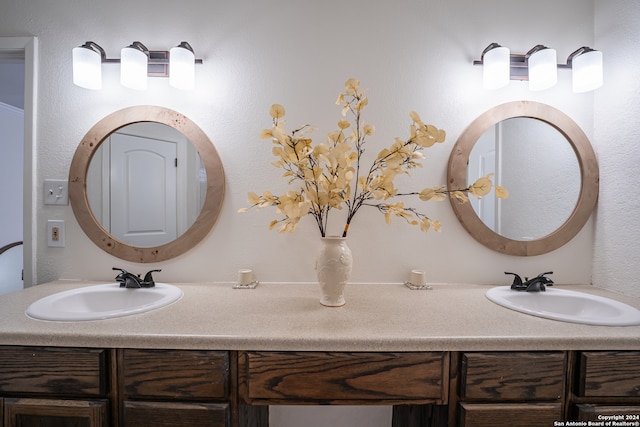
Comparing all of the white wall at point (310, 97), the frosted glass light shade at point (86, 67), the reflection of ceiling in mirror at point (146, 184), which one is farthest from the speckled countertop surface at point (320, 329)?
the frosted glass light shade at point (86, 67)

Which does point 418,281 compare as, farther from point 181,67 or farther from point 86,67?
point 86,67

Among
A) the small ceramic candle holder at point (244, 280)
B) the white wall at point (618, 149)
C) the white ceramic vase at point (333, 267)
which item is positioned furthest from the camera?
the small ceramic candle holder at point (244, 280)

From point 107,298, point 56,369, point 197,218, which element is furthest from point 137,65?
point 56,369

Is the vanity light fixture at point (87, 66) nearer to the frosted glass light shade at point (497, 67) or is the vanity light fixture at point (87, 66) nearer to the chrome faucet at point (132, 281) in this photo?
the chrome faucet at point (132, 281)

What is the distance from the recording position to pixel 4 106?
2.61 metres

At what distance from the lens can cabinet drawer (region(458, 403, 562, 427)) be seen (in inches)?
28.6

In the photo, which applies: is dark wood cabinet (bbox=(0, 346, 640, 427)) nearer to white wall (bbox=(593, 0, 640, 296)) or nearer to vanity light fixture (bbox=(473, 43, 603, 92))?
white wall (bbox=(593, 0, 640, 296))

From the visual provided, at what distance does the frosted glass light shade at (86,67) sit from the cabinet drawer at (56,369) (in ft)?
3.42

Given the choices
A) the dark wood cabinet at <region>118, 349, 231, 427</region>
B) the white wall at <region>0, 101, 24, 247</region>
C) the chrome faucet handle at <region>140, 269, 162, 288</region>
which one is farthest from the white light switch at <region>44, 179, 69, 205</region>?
the white wall at <region>0, 101, 24, 247</region>

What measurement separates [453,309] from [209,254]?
41.3 inches

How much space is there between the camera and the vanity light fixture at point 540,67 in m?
1.12

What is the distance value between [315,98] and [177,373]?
1.17 m

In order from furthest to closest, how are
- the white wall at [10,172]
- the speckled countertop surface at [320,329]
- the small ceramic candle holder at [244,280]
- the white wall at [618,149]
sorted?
the white wall at [10,172], the small ceramic candle holder at [244,280], the white wall at [618,149], the speckled countertop surface at [320,329]

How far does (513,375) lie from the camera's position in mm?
728
